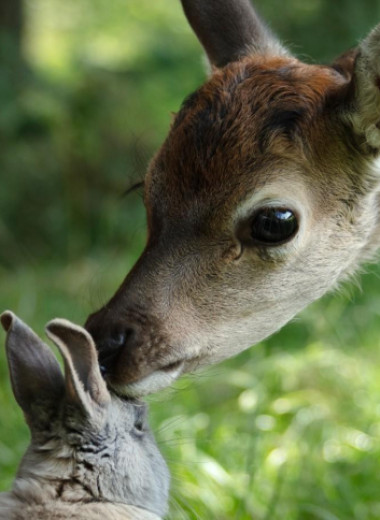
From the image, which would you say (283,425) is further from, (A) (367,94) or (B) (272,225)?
(A) (367,94)

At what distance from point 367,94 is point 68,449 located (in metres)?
2.05

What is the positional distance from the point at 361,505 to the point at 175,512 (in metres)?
1.02

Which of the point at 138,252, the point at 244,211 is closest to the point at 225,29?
the point at 244,211

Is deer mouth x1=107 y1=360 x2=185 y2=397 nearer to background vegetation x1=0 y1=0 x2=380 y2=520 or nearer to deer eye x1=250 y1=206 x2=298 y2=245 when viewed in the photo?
background vegetation x1=0 y1=0 x2=380 y2=520

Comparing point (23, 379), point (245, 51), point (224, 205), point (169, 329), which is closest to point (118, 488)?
point (23, 379)

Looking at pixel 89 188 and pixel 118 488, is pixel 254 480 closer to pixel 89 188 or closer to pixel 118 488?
pixel 118 488

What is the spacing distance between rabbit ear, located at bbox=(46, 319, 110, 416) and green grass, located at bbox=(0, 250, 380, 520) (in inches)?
41.2

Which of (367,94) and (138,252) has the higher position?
(367,94)

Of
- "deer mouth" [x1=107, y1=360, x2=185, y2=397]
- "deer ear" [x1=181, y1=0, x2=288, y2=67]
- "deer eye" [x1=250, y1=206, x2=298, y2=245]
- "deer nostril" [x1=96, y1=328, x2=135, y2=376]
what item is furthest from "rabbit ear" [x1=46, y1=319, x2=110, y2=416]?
"deer ear" [x1=181, y1=0, x2=288, y2=67]

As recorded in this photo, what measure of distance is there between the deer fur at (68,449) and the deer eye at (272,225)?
3.68 feet

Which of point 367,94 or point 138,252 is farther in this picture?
point 138,252

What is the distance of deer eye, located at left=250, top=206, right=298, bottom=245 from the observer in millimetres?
4383

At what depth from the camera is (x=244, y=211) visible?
4.38m

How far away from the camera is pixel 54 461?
349cm
